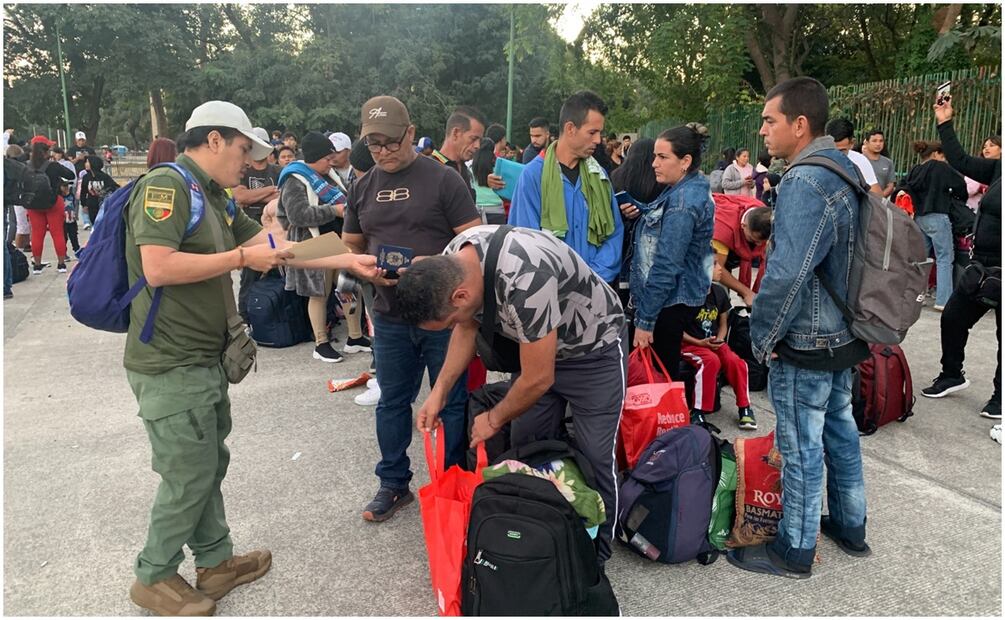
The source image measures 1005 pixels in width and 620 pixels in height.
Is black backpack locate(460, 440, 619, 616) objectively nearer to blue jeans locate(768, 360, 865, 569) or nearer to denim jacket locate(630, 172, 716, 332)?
blue jeans locate(768, 360, 865, 569)

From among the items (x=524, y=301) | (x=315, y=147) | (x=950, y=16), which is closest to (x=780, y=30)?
(x=950, y=16)

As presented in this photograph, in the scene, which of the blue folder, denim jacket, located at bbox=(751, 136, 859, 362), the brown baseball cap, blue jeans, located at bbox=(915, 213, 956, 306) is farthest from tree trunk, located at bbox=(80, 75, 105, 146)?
denim jacket, located at bbox=(751, 136, 859, 362)

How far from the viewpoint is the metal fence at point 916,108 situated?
8953 mm

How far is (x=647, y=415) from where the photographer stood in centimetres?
304

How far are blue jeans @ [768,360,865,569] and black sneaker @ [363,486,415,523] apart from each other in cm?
171

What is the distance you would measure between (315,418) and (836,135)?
4.68m

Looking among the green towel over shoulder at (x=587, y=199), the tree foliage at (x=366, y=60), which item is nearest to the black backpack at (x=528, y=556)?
the green towel over shoulder at (x=587, y=199)

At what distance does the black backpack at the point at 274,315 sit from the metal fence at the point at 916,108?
28.8 ft

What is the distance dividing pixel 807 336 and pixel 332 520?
2.27 m

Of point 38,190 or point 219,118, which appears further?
point 38,190

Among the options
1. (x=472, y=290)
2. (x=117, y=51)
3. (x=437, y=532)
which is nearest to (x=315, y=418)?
(x=437, y=532)

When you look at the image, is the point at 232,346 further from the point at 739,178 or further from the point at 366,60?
the point at 366,60

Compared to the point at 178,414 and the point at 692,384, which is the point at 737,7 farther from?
the point at 178,414

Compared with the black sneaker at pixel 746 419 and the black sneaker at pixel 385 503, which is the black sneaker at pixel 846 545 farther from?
the black sneaker at pixel 385 503
